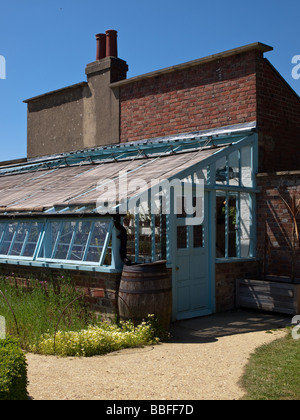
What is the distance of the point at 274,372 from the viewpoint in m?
5.76

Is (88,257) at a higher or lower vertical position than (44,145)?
lower

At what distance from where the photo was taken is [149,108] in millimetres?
12844

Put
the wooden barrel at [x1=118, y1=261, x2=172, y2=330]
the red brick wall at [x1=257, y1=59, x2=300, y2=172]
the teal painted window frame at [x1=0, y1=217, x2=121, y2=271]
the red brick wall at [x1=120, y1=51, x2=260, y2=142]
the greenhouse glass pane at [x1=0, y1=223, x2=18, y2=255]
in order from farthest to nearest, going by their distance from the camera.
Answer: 1. the red brick wall at [x1=120, y1=51, x2=260, y2=142]
2. the red brick wall at [x1=257, y1=59, x2=300, y2=172]
3. the greenhouse glass pane at [x1=0, y1=223, x2=18, y2=255]
4. the teal painted window frame at [x1=0, y1=217, x2=121, y2=271]
5. the wooden barrel at [x1=118, y1=261, x2=172, y2=330]

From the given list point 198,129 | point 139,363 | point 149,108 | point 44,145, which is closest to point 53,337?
point 139,363

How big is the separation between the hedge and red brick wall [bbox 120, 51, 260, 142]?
766 centimetres

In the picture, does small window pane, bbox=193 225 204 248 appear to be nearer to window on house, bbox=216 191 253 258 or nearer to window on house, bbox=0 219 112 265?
window on house, bbox=216 191 253 258

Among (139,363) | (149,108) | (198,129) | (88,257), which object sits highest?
(149,108)

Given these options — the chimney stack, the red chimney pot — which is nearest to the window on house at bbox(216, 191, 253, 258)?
the red chimney pot

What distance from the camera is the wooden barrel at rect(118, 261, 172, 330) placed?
7.36 metres

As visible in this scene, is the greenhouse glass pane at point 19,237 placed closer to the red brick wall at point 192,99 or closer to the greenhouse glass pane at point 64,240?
the greenhouse glass pane at point 64,240

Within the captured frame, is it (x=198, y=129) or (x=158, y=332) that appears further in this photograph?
(x=198, y=129)

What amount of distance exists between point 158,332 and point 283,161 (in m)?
5.47

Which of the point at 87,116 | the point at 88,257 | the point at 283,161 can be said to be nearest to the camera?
the point at 88,257
